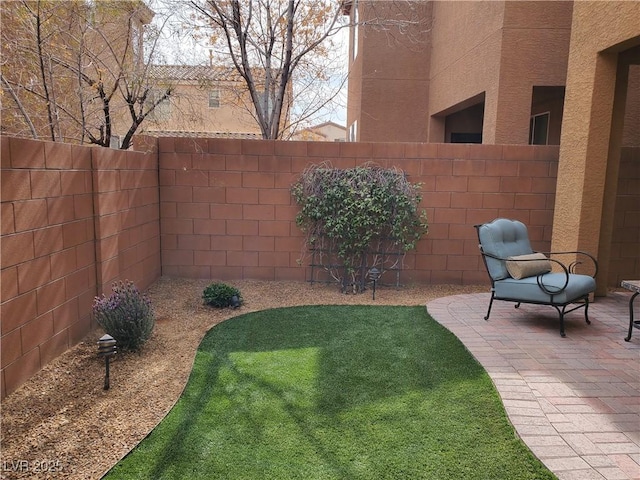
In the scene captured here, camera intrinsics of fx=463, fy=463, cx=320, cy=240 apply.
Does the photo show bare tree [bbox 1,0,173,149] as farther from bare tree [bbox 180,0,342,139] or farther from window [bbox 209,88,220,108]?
window [bbox 209,88,220,108]

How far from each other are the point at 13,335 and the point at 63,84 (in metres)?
3.95

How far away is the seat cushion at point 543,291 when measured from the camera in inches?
179

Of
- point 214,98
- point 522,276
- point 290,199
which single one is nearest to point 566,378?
point 522,276

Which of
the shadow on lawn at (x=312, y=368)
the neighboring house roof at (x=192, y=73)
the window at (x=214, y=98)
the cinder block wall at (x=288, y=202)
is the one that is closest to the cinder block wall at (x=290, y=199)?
the cinder block wall at (x=288, y=202)

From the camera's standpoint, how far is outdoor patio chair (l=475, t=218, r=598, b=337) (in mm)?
4574

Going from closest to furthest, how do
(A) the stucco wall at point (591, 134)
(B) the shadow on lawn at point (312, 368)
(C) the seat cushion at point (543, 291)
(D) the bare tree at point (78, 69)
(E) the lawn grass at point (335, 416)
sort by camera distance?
(E) the lawn grass at point (335, 416), (B) the shadow on lawn at point (312, 368), (C) the seat cushion at point (543, 291), (D) the bare tree at point (78, 69), (A) the stucco wall at point (591, 134)

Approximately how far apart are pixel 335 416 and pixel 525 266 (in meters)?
2.89

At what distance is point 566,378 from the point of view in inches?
141

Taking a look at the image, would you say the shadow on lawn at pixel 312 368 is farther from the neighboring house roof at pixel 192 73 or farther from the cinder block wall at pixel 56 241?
the neighboring house roof at pixel 192 73

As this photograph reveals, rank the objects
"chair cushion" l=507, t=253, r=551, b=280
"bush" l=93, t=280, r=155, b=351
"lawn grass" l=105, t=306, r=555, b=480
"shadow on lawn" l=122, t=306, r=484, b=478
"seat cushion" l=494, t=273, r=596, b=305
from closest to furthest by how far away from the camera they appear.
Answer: "lawn grass" l=105, t=306, r=555, b=480 < "shadow on lawn" l=122, t=306, r=484, b=478 < "bush" l=93, t=280, r=155, b=351 < "seat cushion" l=494, t=273, r=596, b=305 < "chair cushion" l=507, t=253, r=551, b=280

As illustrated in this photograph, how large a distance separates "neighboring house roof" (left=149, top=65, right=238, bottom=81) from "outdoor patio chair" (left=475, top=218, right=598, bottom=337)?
4.70 meters

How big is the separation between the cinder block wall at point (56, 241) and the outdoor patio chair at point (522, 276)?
4.04 metres

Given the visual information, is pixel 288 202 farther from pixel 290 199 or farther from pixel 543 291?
pixel 543 291

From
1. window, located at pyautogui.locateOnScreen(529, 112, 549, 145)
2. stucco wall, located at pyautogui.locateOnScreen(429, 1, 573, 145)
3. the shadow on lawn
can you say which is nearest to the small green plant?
the shadow on lawn
